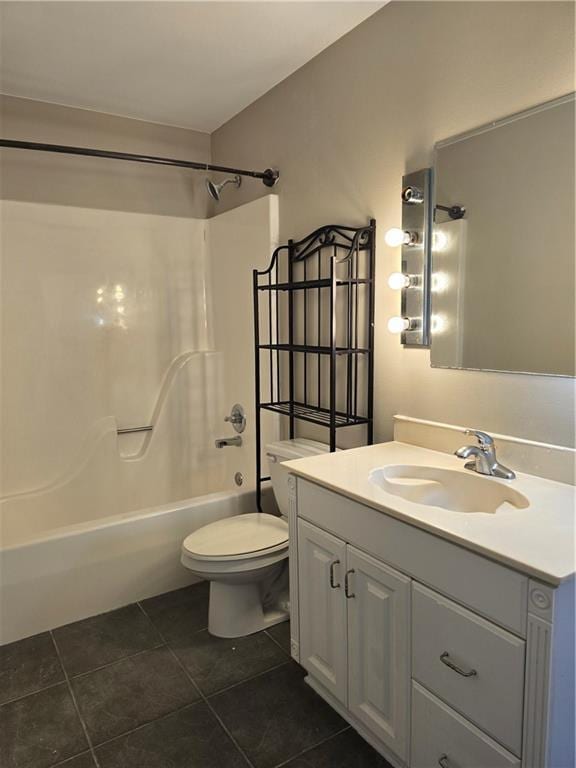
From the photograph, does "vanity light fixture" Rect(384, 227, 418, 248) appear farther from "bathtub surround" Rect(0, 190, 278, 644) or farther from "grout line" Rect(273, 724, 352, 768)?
"grout line" Rect(273, 724, 352, 768)

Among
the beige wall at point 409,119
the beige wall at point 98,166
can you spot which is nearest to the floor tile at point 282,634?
the beige wall at point 409,119

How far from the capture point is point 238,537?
2.07 m

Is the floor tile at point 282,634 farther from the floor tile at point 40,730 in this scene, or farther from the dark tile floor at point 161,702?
the floor tile at point 40,730

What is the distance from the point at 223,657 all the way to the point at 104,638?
1.65 ft

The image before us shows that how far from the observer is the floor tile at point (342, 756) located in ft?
4.87

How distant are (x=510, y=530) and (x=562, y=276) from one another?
28.2 inches

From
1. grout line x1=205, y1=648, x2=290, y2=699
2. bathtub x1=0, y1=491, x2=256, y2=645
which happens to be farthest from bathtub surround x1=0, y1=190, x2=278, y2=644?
grout line x1=205, y1=648, x2=290, y2=699

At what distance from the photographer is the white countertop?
102cm

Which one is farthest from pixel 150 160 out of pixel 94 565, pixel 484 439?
pixel 484 439

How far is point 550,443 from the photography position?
1479mm

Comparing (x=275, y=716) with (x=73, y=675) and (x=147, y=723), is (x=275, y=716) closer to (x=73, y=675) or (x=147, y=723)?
(x=147, y=723)

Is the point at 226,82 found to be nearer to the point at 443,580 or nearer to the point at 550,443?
the point at 550,443

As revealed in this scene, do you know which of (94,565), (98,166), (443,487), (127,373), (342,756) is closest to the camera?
(342,756)

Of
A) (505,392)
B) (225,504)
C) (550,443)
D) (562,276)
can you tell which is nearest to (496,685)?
(550,443)
